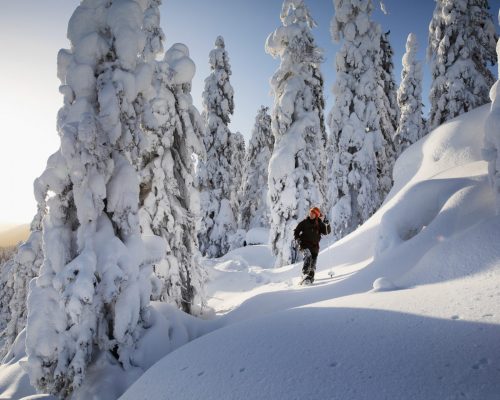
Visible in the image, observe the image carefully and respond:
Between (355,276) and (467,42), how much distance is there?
497 inches

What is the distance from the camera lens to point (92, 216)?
16.9 ft

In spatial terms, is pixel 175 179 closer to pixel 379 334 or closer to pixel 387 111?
pixel 379 334

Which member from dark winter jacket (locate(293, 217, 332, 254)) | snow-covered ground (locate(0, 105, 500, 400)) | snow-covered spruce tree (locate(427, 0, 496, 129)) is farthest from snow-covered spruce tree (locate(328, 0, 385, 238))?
snow-covered ground (locate(0, 105, 500, 400))

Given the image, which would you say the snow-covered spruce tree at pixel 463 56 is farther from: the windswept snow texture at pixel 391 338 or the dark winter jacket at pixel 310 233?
the windswept snow texture at pixel 391 338

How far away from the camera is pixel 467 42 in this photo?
42.1 feet

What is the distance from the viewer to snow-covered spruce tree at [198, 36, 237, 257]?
2311cm

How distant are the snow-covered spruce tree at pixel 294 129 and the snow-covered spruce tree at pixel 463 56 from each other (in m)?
5.40

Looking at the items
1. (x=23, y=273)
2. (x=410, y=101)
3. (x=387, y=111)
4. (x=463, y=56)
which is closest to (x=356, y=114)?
(x=463, y=56)

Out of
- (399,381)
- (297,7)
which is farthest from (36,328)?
(297,7)

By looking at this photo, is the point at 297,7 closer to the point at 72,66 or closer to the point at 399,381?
the point at 72,66

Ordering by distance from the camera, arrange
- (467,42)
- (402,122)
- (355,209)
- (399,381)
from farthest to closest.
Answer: (402,122) < (355,209) < (467,42) < (399,381)

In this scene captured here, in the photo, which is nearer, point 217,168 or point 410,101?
point 217,168

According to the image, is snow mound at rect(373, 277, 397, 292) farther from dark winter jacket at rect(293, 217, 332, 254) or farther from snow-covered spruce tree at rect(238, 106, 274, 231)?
snow-covered spruce tree at rect(238, 106, 274, 231)

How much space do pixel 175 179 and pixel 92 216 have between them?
5.06 meters
